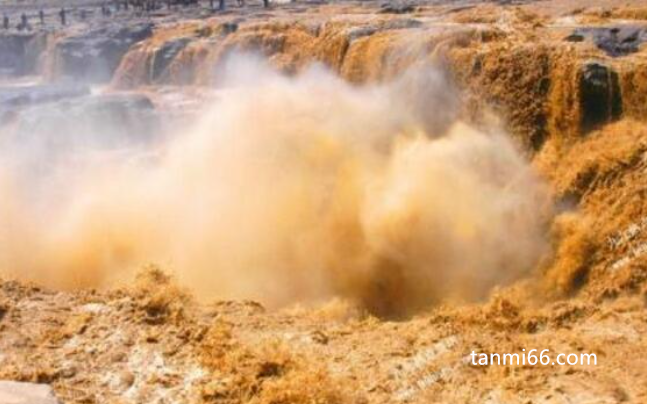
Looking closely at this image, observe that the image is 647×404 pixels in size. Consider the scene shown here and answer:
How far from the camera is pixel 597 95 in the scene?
14891 mm

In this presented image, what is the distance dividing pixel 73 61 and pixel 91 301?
2687 cm

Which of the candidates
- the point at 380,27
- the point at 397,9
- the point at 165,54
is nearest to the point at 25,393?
the point at 380,27

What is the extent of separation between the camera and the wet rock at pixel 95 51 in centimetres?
3494

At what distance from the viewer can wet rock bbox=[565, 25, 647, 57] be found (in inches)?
637

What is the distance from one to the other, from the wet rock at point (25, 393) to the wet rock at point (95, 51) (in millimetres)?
A: 28157

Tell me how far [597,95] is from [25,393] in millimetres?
12074

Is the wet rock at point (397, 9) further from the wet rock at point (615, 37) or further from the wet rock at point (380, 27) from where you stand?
the wet rock at point (615, 37)

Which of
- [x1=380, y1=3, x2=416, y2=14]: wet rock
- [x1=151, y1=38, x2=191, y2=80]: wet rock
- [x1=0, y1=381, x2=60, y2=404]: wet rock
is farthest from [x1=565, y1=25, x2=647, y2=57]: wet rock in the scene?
[x1=151, y1=38, x2=191, y2=80]: wet rock

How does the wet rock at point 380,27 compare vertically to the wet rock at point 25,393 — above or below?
above

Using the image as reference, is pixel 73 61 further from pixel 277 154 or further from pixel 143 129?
pixel 277 154

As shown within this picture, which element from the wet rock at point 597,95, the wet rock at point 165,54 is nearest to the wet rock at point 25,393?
the wet rock at point 597,95

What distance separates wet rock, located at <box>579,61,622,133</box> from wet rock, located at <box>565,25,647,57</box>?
1407mm

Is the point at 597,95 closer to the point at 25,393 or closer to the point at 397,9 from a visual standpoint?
the point at 25,393

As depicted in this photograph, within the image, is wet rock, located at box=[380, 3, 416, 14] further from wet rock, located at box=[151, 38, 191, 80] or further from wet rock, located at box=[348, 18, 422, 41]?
wet rock, located at box=[151, 38, 191, 80]
